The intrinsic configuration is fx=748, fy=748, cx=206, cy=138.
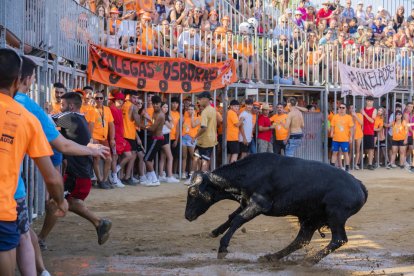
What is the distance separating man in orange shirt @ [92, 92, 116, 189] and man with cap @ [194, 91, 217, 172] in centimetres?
220

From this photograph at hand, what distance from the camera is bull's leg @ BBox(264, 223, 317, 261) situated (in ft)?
25.5

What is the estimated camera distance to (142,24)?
1728cm

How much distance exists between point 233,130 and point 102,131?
431cm

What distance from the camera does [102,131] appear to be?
14.7m

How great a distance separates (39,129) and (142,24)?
13201 mm

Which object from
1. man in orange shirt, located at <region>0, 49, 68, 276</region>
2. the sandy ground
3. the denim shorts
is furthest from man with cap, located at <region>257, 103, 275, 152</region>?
man in orange shirt, located at <region>0, 49, 68, 276</region>

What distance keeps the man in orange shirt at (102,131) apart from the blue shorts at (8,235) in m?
10.1

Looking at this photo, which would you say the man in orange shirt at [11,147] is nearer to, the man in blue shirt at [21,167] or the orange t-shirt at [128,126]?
the man in blue shirt at [21,167]

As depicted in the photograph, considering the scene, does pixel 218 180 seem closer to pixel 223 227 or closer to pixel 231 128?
pixel 223 227

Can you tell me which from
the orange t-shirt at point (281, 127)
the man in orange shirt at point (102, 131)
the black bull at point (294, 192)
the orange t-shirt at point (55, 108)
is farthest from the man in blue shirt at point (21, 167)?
the orange t-shirt at point (281, 127)

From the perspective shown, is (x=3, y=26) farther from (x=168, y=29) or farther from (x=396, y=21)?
(x=396, y=21)

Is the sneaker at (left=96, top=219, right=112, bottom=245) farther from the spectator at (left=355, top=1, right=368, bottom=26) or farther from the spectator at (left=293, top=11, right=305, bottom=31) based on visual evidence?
the spectator at (left=355, top=1, right=368, bottom=26)

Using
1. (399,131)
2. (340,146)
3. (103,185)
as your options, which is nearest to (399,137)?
(399,131)

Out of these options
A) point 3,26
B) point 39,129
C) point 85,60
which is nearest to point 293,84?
point 85,60
